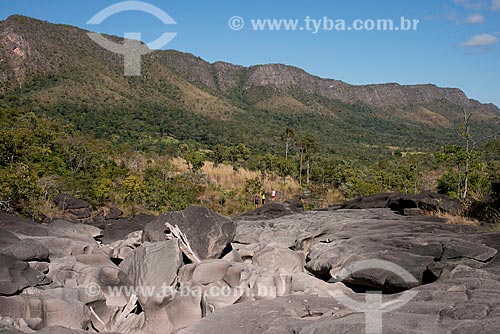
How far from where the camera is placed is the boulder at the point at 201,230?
10.1 meters

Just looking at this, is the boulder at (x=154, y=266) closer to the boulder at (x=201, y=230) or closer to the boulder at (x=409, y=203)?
the boulder at (x=201, y=230)

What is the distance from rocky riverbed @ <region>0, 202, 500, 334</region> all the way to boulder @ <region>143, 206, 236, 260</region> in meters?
0.02

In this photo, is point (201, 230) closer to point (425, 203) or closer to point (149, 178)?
point (425, 203)

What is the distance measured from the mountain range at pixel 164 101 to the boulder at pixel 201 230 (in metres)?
27.6

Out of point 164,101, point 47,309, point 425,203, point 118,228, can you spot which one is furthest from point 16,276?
point 164,101

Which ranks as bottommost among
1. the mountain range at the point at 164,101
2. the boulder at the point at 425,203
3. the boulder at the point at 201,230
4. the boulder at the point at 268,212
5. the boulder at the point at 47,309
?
the boulder at the point at 47,309

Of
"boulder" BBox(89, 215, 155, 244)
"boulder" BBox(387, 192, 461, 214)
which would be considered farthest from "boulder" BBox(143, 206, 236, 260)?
"boulder" BBox(387, 192, 461, 214)

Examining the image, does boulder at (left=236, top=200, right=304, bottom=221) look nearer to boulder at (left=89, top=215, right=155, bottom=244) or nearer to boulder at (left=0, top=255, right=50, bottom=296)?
boulder at (left=89, top=215, right=155, bottom=244)

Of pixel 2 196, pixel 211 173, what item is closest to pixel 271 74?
pixel 211 173

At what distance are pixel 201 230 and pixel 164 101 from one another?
61725 millimetres

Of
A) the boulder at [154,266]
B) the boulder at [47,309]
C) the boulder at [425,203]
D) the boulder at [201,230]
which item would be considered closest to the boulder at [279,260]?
the boulder at [201,230]

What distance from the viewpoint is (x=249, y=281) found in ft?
28.0

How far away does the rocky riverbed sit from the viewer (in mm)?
5781

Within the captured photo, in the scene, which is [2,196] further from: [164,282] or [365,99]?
[365,99]
